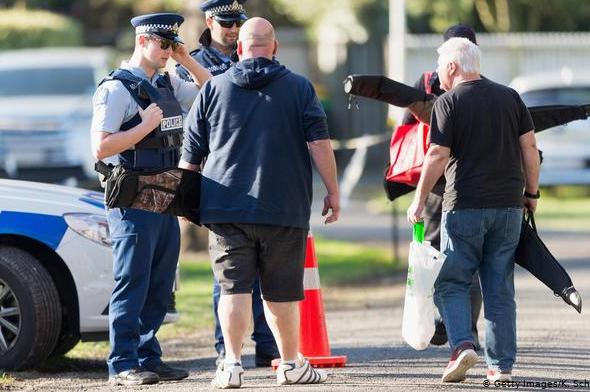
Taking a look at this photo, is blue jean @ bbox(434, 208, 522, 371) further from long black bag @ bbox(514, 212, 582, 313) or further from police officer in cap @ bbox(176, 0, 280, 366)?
police officer in cap @ bbox(176, 0, 280, 366)

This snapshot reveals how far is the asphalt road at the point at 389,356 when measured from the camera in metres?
7.89

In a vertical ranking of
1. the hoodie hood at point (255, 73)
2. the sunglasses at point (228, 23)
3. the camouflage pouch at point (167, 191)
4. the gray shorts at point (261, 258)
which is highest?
the sunglasses at point (228, 23)

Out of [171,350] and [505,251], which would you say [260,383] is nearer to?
[505,251]

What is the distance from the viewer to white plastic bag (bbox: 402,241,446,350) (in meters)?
7.79

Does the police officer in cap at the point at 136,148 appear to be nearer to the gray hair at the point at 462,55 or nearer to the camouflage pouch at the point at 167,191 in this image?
the camouflage pouch at the point at 167,191

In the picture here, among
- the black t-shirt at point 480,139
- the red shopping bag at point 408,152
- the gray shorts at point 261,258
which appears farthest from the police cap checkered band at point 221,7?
the gray shorts at point 261,258

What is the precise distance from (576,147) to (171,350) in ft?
43.5

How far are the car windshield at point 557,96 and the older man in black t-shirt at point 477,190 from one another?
48.1 feet

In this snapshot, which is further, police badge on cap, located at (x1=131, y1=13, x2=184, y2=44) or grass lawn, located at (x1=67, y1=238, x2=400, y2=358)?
grass lawn, located at (x1=67, y1=238, x2=400, y2=358)

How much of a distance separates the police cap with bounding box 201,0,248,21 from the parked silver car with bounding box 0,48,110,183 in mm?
9691

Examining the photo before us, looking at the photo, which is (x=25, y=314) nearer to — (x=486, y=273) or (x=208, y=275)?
(x=486, y=273)

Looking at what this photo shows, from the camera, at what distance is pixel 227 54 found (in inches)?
355

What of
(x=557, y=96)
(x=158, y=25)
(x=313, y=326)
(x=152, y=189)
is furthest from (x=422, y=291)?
(x=557, y=96)

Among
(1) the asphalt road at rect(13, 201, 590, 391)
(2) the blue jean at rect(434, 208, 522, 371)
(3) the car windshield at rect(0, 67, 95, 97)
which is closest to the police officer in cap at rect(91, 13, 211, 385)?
(1) the asphalt road at rect(13, 201, 590, 391)
